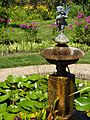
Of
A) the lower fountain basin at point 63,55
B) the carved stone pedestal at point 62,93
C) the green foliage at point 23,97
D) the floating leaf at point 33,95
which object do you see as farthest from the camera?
the floating leaf at point 33,95

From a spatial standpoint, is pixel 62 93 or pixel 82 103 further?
pixel 62 93

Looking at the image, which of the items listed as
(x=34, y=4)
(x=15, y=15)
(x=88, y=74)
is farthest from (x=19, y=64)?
(x=34, y=4)

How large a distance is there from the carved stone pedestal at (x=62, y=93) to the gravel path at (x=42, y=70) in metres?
2.87

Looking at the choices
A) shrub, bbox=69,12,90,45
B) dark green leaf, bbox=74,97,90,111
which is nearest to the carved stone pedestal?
dark green leaf, bbox=74,97,90,111

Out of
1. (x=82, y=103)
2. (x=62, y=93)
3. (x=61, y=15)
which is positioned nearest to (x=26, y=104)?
(x=62, y=93)

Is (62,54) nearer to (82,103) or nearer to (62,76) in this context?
(62,76)

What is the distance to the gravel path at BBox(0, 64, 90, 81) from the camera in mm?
7379

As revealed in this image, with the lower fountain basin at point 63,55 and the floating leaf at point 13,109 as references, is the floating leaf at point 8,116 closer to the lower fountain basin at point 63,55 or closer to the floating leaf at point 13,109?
the floating leaf at point 13,109

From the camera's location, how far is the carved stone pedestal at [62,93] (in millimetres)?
4293

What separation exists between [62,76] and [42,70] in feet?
11.1

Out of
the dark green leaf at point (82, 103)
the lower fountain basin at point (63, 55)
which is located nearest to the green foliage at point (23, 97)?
the lower fountain basin at point (63, 55)

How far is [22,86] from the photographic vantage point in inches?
226

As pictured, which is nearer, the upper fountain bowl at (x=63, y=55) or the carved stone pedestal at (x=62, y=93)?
the upper fountain bowl at (x=63, y=55)

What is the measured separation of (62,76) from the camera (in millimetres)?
4309
